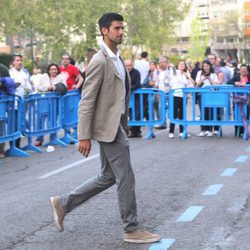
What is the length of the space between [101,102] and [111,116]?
0.48 feet

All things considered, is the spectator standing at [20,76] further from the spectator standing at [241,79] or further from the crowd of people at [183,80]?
the spectator standing at [241,79]

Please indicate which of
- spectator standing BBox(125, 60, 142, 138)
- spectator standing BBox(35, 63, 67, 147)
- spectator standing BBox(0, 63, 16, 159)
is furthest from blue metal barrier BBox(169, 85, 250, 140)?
spectator standing BBox(0, 63, 16, 159)

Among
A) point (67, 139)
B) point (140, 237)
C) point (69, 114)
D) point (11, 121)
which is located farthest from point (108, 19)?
point (69, 114)

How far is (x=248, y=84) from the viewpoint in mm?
17359

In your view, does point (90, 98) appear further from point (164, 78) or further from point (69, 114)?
point (164, 78)

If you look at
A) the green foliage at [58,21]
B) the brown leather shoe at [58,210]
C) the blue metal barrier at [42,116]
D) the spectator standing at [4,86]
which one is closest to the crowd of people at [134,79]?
the blue metal barrier at [42,116]

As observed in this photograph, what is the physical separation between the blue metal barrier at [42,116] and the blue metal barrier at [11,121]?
353 millimetres

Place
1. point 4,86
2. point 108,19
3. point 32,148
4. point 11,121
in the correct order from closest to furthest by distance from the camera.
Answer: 1. point 108,19
2. point 4,86
3. point 11,121
4. point 32,148

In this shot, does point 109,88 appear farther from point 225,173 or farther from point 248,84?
point 248,84

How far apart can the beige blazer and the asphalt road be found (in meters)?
0.96

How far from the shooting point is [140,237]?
6.96 metres

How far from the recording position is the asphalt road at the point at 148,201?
712 cm

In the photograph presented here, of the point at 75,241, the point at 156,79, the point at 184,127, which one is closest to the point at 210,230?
the point at 75,241

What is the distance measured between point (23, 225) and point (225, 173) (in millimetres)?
4137
